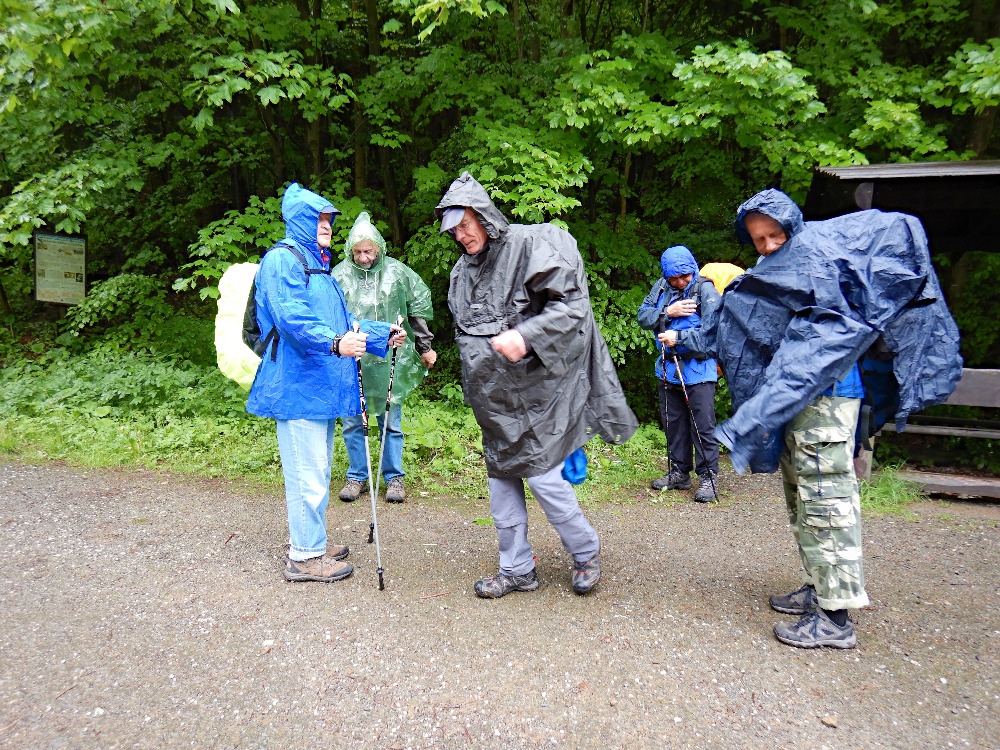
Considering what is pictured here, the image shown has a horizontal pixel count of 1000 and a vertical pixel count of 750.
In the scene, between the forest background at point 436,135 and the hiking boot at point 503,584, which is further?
the forest background at point 436,135

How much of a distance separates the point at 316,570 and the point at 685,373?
10.9 ft

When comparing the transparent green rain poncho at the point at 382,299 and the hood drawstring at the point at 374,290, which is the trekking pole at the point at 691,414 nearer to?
the transparent green rain poncho at the point at 382,299

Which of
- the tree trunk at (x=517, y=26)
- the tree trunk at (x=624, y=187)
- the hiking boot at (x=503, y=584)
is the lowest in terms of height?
the hiking boot at (x=503, y=584)

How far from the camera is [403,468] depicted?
5.85 meters

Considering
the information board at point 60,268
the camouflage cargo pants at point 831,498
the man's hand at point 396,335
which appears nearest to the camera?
the camouflage cargo pants at point 831,498

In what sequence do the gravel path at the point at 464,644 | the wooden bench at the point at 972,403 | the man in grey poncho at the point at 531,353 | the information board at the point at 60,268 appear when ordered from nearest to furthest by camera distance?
the gravel path at the point at 464,644, the man in grey poncho at the point at 531,353, the wooden bench at the point at 972,403, the information board at the point at 60,268

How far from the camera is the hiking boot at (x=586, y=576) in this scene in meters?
3.50

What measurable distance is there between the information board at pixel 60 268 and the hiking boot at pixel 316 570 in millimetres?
7330

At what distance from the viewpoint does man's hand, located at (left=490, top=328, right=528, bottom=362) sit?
301 centimetres

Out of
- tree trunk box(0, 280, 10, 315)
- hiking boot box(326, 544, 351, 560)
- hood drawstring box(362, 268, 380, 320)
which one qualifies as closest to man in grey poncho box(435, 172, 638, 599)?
hiking boot box(326, 544, 351, 560)

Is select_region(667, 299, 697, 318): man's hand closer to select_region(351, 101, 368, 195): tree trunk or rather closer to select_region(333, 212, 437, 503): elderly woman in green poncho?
select_region(333, 212, 437, 503): elderly woman in green poncho

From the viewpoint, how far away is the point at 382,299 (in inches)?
201

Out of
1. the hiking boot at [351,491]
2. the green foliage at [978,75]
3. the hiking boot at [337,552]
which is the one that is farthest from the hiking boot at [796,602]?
the green foliage at [978,75]

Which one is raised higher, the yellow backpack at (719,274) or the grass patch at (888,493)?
the yellow backpack at (719,274)
